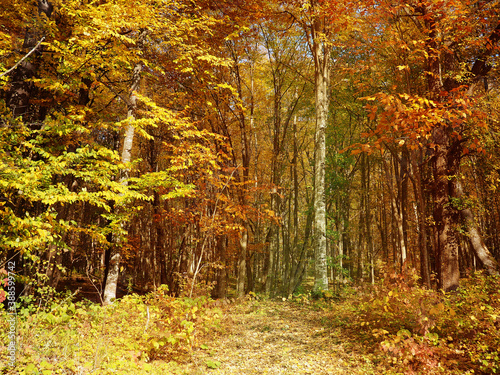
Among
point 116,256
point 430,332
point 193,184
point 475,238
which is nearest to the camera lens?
point 430,332

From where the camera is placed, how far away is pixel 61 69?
7.02 meters

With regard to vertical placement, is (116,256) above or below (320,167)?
below

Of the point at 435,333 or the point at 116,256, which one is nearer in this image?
the point at 435,333

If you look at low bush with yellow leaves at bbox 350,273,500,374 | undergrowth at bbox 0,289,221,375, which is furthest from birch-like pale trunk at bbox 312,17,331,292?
undergrowth at bbox 0,289,221,375

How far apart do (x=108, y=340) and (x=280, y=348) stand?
3.29 meters

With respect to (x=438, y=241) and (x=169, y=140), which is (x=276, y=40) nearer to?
(x=169, y=140)

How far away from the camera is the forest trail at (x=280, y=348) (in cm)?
511

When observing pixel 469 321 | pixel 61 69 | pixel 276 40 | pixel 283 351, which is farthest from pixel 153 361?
pixel 276 40

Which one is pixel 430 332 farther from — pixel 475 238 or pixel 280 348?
pixel 475 238

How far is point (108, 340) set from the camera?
15.8 ft

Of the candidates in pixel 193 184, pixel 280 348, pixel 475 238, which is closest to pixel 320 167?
pixel 193 184

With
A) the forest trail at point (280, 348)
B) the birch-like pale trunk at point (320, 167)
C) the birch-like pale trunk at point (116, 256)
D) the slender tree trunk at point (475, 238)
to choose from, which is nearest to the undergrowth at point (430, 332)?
the forest trail at point (280, 348)

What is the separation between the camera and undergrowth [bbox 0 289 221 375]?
419cm

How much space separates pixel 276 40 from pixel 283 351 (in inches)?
536
